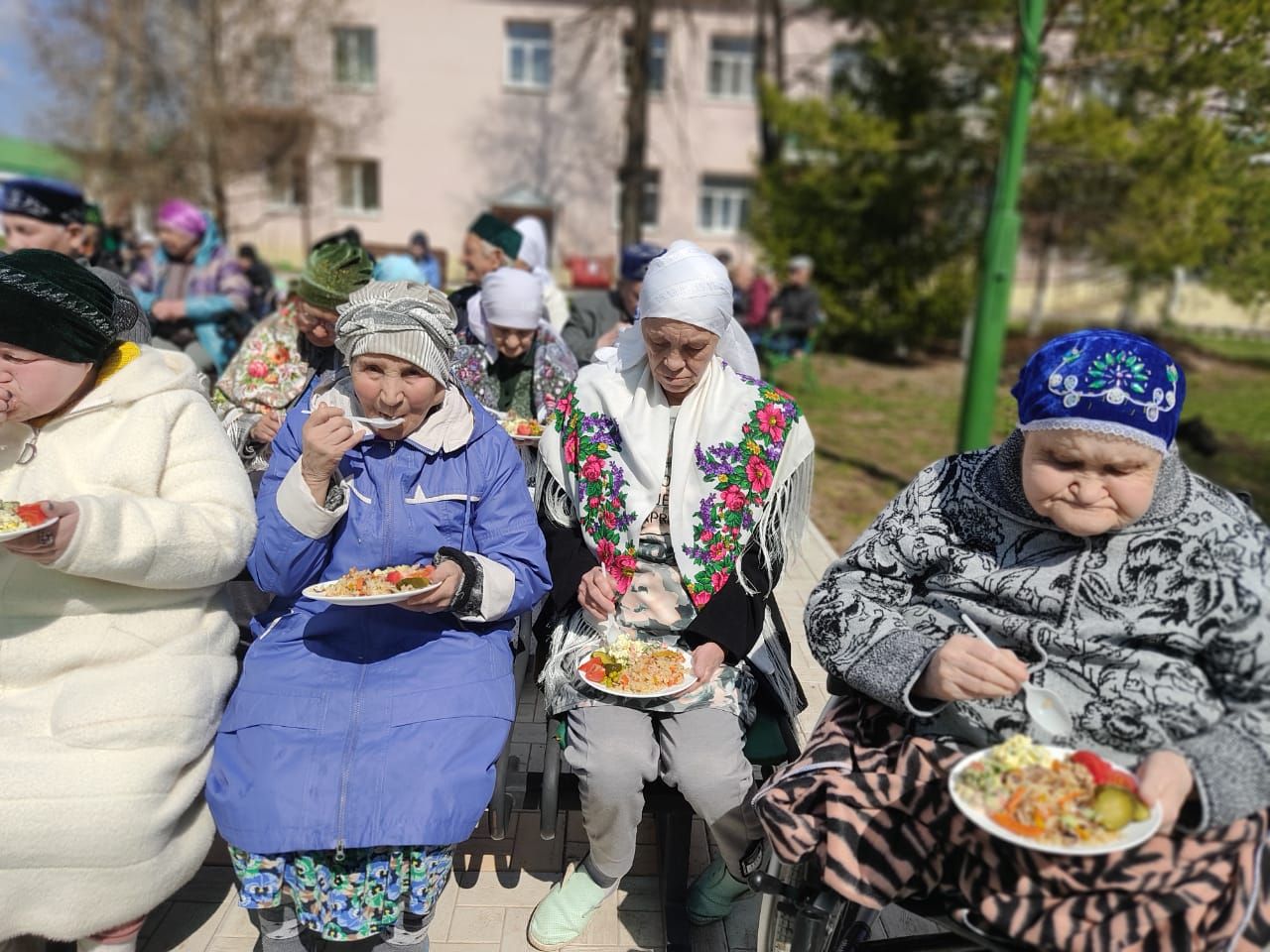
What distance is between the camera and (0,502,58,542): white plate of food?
187 cm

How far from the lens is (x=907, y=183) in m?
14.3

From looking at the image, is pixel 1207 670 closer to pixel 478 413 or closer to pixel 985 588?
pixel 985 588

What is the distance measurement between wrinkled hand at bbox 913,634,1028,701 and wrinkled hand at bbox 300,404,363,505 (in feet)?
4.73

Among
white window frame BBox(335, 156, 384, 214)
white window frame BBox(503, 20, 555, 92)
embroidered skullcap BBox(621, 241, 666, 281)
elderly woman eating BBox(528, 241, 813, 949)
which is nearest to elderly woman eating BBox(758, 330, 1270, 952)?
elderly woman eating BBox(528, 241, 813, 949)

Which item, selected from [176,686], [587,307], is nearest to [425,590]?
[176,686]

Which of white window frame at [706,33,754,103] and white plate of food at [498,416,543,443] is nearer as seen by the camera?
white plate of food at [498,416,543,443]

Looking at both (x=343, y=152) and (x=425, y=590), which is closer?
(x=425, y=590)

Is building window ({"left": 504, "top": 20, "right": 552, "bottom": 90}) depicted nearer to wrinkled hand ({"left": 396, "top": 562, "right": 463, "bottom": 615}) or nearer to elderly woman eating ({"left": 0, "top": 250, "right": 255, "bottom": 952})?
elderly woman eating ({"left": 0, "top": 250, "right": 255, "bottom": 952})

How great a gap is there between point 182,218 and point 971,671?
5711 mm

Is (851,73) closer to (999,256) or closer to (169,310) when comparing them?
(999,256)

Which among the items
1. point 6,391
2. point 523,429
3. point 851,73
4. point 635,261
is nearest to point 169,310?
point 635,261

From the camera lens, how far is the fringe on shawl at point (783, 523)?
261 centimetres

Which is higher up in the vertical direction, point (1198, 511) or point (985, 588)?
point (1198, 511)

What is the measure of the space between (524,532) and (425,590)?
45 cm
